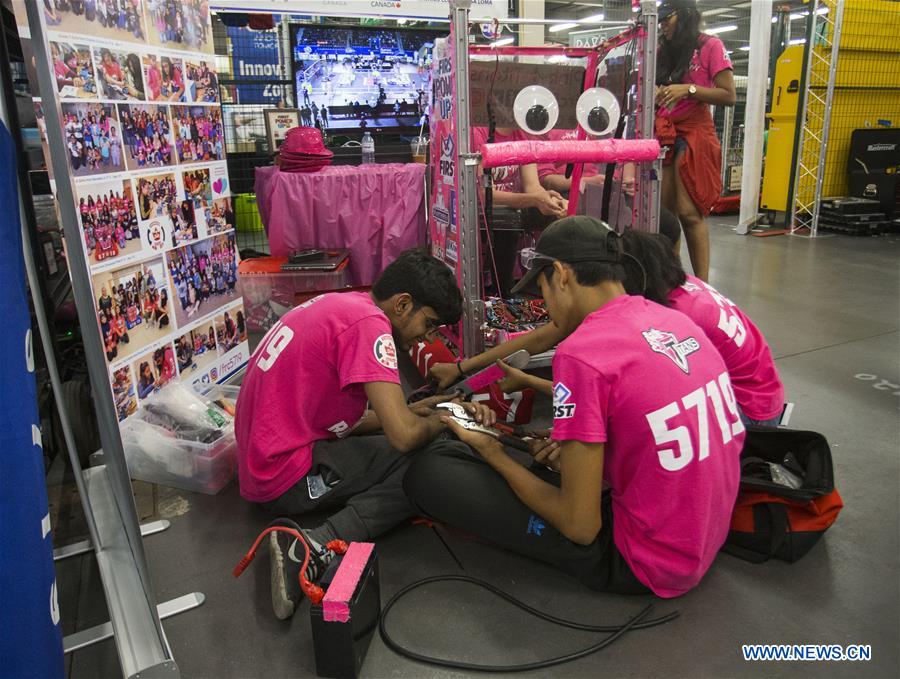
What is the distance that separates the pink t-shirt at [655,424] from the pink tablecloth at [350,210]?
3.11 meters

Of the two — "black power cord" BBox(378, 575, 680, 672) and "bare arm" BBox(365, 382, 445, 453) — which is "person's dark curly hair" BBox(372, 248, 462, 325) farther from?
"black power cord" BBox(378, 575, 680, 672)

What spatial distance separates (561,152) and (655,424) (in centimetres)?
151

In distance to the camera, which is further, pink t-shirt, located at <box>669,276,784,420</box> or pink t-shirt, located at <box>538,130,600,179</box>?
pink t-shirt, located at <box>538,130,600,179</box>

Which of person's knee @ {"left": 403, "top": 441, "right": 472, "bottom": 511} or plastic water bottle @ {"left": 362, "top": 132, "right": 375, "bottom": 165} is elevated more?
plastic water bottle @ {"left": 362, "top": 132, "right": 375, "bottom": 165}

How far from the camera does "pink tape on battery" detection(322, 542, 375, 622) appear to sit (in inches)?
57.8

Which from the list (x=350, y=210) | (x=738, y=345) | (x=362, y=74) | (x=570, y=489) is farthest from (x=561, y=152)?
(x=362, y=74)

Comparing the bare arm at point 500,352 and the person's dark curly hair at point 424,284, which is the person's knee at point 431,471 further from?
the bare arm at point 500,352

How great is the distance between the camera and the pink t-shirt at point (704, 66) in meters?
3.55

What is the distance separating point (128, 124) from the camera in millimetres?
2502

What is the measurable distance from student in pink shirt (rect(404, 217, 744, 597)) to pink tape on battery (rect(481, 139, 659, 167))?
0.98m

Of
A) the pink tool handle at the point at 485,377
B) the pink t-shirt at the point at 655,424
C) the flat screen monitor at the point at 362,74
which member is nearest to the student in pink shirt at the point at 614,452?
the pink t-shirt at the point at 655,424

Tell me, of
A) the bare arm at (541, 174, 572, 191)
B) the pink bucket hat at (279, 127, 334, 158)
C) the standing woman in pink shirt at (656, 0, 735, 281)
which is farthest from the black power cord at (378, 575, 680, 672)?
the pink bucket hat at (279, 127, 334, 158)

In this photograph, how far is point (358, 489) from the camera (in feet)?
6.88

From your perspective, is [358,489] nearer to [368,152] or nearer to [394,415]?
[394,415]
